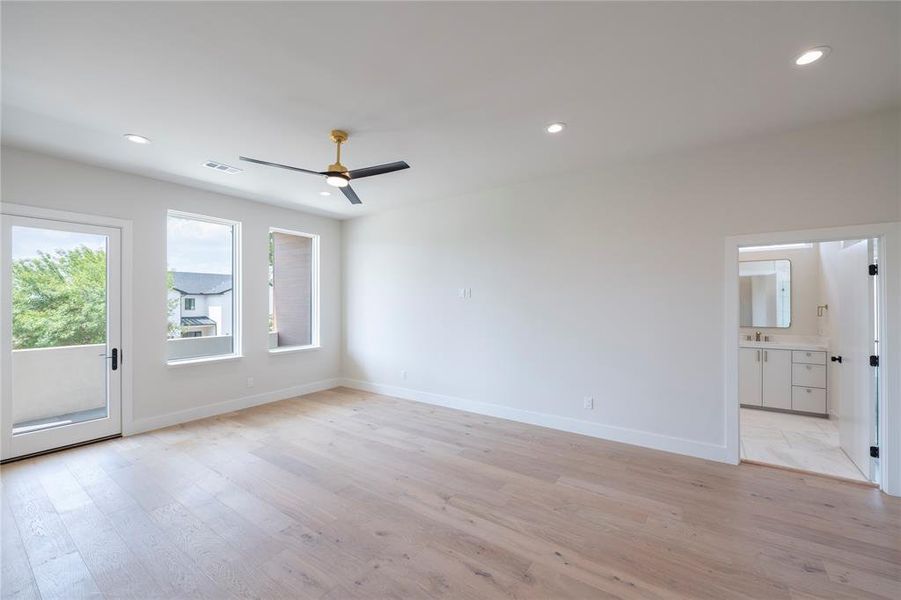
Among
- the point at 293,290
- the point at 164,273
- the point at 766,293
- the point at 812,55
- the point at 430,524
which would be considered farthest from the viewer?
the point at 293,290

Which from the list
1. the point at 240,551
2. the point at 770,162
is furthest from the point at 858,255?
the point at 240,551

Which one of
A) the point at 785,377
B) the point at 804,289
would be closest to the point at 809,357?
the point at 785,377

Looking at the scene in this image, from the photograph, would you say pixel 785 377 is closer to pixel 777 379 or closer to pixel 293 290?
pixel 777 379

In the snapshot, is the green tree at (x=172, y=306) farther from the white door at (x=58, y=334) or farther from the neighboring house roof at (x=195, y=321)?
the white door at (x=58, y=334)

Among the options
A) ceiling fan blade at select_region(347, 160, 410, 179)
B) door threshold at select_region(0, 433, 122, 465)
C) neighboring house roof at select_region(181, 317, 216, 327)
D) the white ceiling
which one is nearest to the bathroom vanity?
the white ceiling

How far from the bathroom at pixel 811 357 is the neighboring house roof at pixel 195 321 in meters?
6.42

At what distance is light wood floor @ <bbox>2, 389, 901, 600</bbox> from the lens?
1.98 m

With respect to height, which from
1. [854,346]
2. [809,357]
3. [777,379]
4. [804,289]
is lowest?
[777,379]

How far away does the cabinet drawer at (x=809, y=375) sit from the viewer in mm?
4707

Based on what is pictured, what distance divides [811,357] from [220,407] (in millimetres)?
7841

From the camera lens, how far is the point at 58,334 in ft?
12.2

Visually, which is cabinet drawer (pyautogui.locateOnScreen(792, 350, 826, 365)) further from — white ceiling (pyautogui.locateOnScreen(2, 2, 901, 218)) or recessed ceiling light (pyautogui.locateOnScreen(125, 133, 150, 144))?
recessed ceiling light (pyautogui.locateOnScreen(125, 133, 150, 144))

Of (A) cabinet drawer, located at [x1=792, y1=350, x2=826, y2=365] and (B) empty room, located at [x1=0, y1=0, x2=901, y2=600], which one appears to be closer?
(B) empty room, located at [x1=0, y1=0, x2=901, y2=600]

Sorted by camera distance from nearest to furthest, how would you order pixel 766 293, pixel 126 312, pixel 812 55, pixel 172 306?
pixel 812 55 < pixel 126 312 < pixel 172 306 < pixel 766 293
